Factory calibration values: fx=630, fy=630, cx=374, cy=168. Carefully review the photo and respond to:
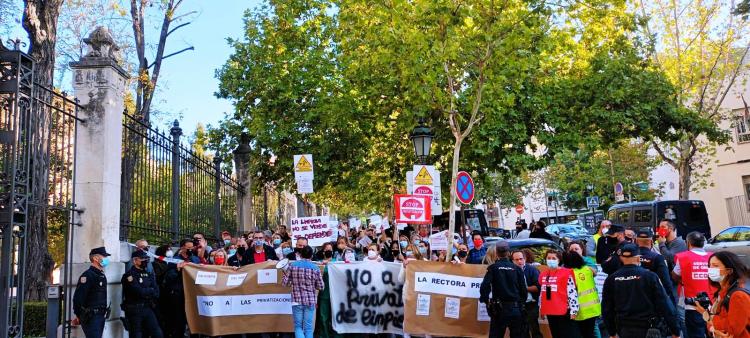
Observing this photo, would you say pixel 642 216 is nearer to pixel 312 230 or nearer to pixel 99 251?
pixel 312 230

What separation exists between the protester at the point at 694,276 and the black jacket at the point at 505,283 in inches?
86.1

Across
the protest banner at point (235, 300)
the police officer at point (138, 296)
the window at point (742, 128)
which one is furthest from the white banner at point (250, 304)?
the window at point (742, 128)

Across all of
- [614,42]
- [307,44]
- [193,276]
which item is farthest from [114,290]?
[614,42]

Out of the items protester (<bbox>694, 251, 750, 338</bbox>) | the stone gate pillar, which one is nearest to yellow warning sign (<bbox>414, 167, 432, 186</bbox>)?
the stone gate pillar

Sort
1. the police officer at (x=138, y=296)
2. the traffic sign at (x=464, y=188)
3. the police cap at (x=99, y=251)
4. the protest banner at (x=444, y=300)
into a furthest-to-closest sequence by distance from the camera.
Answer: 1. the traffic sign at (x=464, y=188)
2. the protest banner at (x=444, y=300)
3. the police officer at (x=138, y=296)
4. the police cap at (x=99, y=251)

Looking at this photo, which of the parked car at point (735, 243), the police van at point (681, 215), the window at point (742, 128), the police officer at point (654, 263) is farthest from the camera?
the window at point (742, 128)

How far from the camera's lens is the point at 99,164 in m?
9.50

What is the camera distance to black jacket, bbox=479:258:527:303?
8875mm

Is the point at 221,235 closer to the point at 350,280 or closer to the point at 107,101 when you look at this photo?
the point at 350,280

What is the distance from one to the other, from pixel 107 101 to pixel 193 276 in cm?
342

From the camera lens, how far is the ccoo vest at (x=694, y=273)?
8.55 m

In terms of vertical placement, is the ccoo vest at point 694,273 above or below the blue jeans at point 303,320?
above

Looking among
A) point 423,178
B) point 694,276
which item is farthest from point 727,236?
point 694,276

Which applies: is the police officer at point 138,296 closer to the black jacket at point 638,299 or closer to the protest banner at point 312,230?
the protest banner at point 312,230
